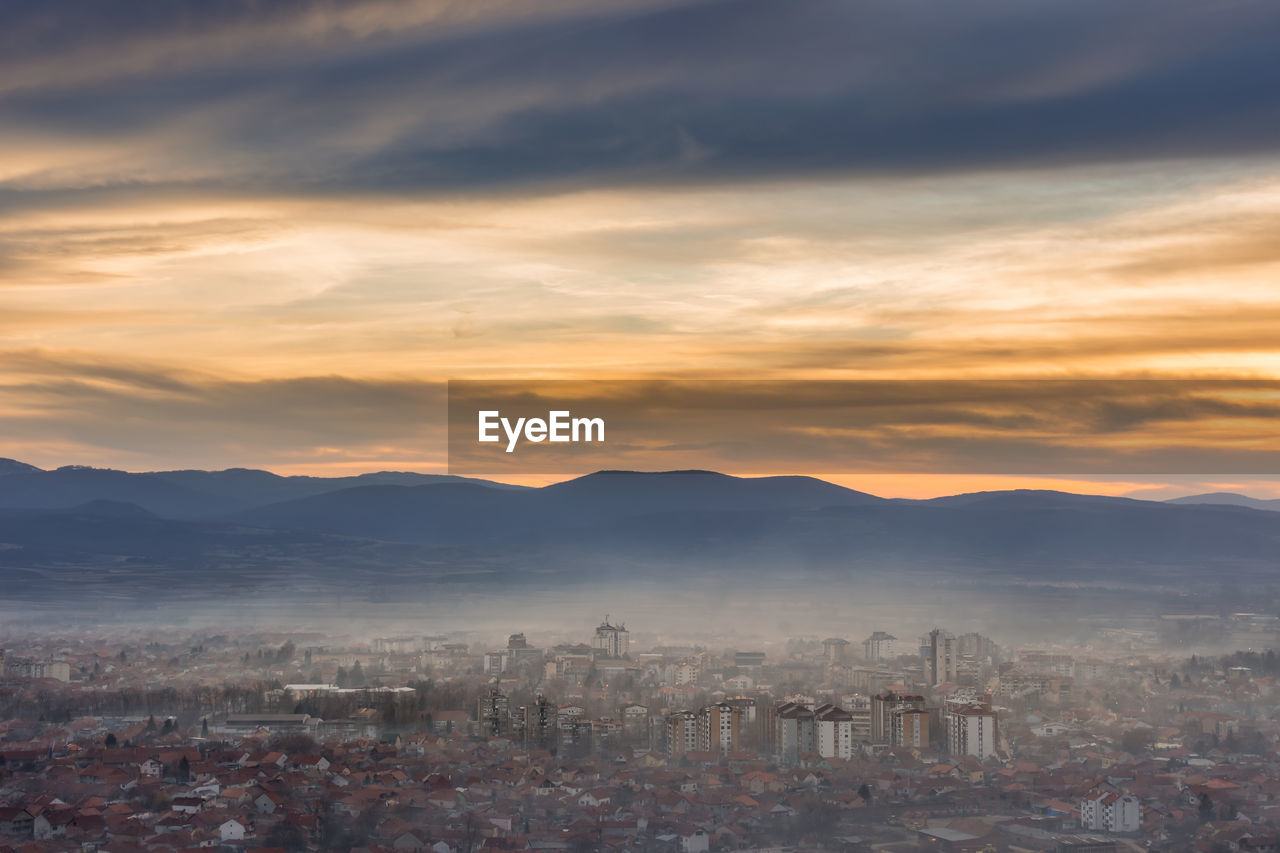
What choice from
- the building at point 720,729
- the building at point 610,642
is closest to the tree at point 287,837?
the building at point 720,729

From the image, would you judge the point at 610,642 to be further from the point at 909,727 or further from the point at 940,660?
the point at 909,727

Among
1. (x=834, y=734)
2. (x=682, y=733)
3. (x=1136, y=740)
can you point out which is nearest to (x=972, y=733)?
(x=834, y=734)

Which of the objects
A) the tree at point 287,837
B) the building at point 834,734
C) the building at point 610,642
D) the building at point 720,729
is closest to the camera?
the tree at point 287,837

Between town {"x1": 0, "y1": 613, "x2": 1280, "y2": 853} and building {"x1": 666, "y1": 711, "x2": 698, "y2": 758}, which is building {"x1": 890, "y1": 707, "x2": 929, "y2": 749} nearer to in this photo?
town {"x1": 0, "y1": 613, "x2": 1280, "y2": 853}

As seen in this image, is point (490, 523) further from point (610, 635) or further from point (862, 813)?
point (862, 813)

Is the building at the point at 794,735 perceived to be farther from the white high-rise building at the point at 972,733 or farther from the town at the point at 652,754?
the white high-rise building at the point at 972,733
